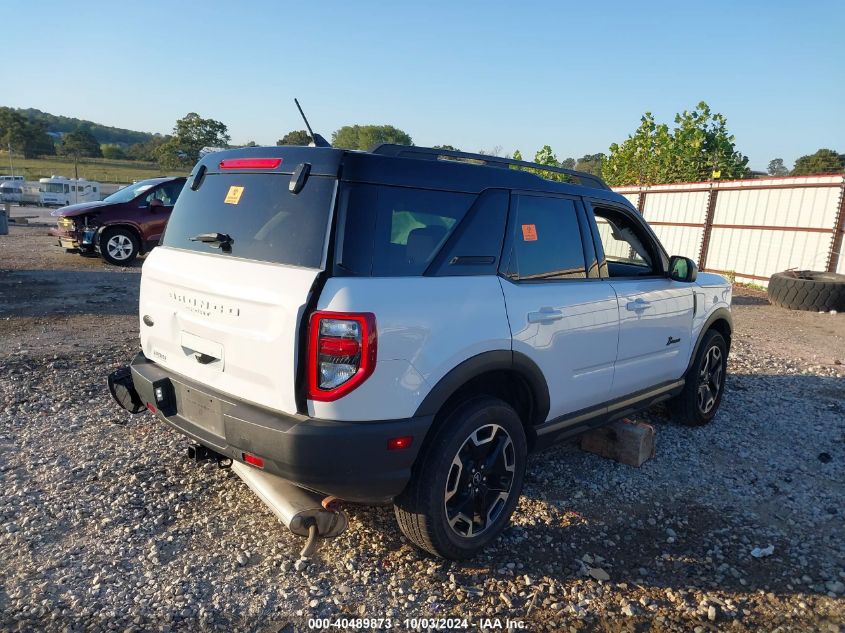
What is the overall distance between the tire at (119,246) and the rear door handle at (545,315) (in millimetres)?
11288

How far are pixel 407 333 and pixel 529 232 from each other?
3.86 feet

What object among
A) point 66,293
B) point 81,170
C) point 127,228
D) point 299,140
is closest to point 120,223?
point 127,228

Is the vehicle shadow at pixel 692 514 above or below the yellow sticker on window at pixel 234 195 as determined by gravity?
below

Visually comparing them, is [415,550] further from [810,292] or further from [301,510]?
[810,292]

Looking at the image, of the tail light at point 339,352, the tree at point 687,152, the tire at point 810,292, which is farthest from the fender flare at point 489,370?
the tree at point 687,152

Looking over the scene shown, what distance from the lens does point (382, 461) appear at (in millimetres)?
2582

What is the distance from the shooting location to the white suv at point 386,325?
2496mm

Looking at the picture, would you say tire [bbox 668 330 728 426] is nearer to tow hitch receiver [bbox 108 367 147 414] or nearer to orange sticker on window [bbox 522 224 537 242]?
orange sticker on window [bbox 522 224 537 242]

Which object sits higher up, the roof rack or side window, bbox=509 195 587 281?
the roof rack

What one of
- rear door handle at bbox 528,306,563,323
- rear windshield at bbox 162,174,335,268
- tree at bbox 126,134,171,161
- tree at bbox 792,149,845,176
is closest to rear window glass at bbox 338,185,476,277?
rear windshield at bbox 162,174,335,268

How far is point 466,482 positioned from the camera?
3021 mm

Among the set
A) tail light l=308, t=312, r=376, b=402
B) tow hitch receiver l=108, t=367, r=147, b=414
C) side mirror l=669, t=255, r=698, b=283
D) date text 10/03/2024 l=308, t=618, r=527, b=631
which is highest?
side mirror l=669, t=255, r=698, b=283

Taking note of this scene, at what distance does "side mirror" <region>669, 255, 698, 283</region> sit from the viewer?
4363 mm

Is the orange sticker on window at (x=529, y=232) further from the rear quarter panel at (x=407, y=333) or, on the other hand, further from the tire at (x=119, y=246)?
the tire at (x=119, y=246)
